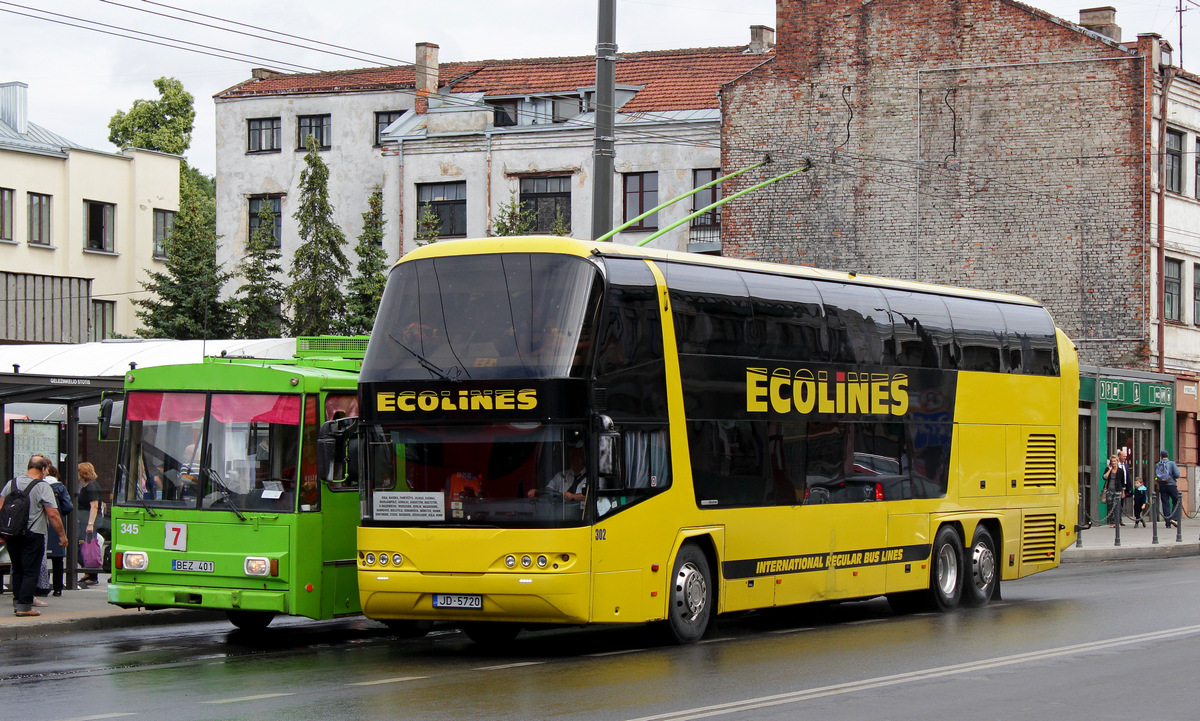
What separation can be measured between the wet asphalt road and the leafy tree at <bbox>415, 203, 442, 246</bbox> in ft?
99.2

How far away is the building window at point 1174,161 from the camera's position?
40.8 metres

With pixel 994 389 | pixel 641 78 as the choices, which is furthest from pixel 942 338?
pixel 641 78

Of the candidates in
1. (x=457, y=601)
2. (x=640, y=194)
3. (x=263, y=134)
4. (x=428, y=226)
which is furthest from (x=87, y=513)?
(x=263, y=134)

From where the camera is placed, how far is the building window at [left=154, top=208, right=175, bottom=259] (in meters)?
61.4

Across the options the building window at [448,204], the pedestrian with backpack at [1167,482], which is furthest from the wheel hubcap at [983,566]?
the building window at [448,204]

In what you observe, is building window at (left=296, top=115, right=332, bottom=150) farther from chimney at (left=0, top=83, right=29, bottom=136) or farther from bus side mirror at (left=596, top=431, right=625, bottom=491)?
bus side mirror at (left=596, top=431, right=625, bottom=491)

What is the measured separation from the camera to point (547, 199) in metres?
49.9

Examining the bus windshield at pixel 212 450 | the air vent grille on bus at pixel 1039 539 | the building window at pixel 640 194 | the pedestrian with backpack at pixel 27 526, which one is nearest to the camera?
the bus windshield at pixel 212 450

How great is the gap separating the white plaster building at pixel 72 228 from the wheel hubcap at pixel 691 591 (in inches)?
1695

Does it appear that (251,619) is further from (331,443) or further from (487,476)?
(487,476)

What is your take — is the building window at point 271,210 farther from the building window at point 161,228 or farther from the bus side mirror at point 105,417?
the bus side mirror at point 105,417

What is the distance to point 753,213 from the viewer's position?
43969 mm

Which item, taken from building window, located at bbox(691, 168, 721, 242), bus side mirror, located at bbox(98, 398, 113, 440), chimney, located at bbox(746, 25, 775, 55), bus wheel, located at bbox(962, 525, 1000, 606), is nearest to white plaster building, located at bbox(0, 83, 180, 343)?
building window, located at bbox(691, 168, 721, 242)

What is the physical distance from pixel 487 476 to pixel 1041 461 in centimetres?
948
